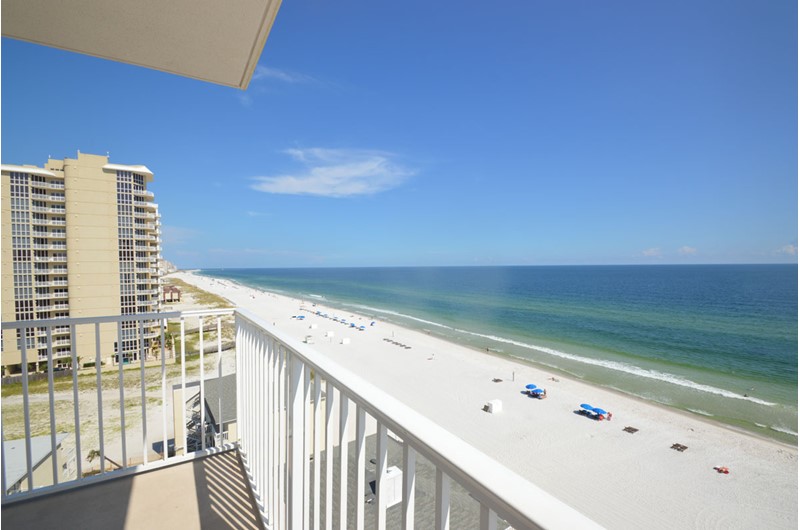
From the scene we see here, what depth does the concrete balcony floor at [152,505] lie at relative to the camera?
175cm

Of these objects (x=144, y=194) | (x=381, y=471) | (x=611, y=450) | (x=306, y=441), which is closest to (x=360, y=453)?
(x=381, y=471)

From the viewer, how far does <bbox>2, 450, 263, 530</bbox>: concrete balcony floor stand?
1752 millimetres

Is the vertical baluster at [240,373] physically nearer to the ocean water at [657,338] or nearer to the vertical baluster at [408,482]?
the vertical baluster at [408,482]

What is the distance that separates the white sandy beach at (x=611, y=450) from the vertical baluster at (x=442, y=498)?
15.5 ft

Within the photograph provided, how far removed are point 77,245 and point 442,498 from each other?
1567 centimetres

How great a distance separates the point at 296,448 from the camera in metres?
1.32

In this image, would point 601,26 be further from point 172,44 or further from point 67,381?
point 67,381

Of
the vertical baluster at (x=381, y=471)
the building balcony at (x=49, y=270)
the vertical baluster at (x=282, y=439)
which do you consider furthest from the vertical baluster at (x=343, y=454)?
the building balcony at (x=49, y=270)

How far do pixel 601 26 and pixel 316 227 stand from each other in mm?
41427

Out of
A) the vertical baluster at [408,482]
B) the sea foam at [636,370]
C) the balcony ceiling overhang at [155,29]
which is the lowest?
the sea foam at [636,370]

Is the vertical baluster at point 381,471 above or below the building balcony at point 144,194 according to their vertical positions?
below

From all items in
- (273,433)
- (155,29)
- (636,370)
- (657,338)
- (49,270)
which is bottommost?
(636,370)

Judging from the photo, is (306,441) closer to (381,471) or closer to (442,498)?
(381,471)

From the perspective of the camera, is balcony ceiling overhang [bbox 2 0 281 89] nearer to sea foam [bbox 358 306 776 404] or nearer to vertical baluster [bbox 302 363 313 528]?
vertical baluster [bbox 302 363 313 528]
